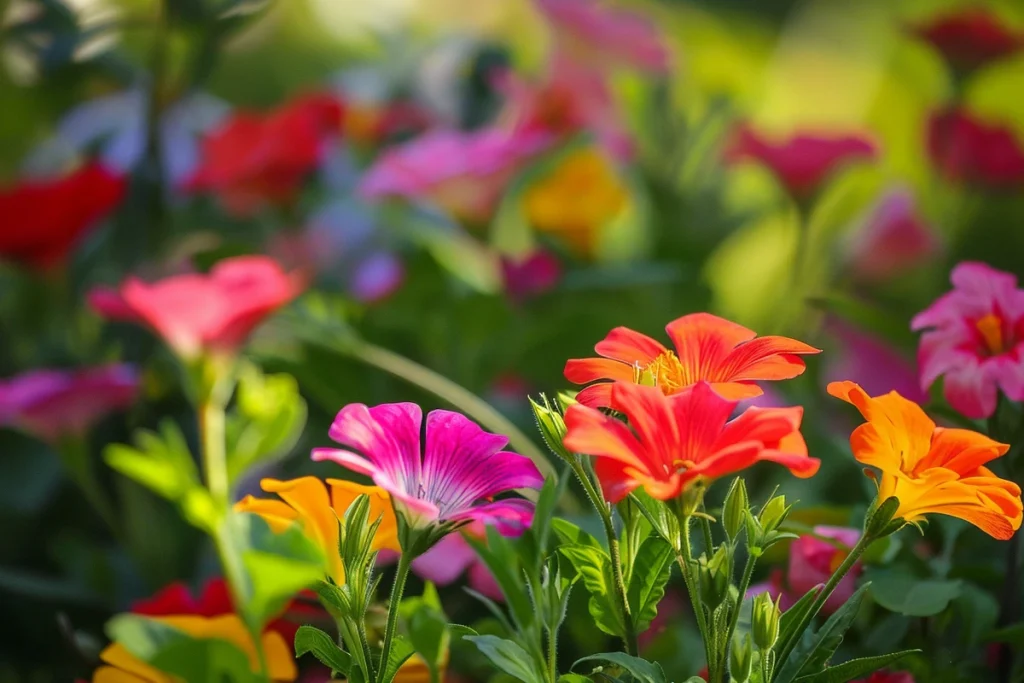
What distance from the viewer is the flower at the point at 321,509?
Answer: 301 mm

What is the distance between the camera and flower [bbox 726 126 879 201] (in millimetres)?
781

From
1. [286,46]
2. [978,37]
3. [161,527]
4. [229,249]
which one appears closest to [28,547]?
[161,527]

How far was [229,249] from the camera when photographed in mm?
657

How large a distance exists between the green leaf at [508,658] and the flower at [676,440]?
A: 60 mm

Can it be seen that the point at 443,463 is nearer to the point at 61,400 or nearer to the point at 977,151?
the point at 61,400

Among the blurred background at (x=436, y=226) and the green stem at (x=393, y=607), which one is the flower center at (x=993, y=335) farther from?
the green stem at (x=393, y=607)

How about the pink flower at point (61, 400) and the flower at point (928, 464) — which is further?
the pink flower at point (61, 400)

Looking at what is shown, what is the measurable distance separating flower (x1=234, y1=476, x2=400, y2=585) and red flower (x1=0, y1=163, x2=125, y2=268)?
1.30 ft

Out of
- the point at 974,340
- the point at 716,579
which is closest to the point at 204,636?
the point at 716,579

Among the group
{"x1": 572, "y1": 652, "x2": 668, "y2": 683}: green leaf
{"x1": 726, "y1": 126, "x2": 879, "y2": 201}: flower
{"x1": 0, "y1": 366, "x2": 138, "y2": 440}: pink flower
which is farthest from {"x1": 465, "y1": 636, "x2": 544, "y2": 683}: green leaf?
{"x1": 726, "y1": 126, "x2": 879, "y2": 201}: flower

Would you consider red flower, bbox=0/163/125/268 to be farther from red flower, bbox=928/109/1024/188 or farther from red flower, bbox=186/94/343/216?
red flower, bbox=928/109/1024/188

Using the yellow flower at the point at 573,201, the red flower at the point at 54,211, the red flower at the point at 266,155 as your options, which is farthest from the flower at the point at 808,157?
the red flower at the point at 54,211

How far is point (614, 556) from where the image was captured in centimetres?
28

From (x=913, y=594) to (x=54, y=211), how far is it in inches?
21.4
